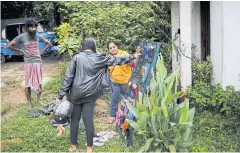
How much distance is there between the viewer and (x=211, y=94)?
21.7 feet

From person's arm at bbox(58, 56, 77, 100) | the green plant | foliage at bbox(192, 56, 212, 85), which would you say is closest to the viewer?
the green plant

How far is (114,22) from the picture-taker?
328 inches

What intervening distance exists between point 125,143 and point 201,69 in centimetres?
285

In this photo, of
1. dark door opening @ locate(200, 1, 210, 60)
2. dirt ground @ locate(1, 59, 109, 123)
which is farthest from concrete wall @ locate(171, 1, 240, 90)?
dirt ground @ locate(1, 59, 109, 123)

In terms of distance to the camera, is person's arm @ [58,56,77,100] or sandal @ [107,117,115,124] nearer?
person's arm @ [58,56,77,100]

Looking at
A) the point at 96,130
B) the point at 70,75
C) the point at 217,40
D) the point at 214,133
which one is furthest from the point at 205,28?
the point at 70,75

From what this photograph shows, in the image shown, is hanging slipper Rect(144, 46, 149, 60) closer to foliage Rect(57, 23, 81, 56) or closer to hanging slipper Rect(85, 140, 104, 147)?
hanging slipper Rect(85, 140, 104, 147)

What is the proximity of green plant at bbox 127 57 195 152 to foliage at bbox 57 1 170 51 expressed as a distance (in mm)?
3883

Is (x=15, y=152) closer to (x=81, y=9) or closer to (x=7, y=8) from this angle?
(x=81, y=9)

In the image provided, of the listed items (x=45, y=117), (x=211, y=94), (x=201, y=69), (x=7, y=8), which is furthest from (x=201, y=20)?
(x=7, y=8)

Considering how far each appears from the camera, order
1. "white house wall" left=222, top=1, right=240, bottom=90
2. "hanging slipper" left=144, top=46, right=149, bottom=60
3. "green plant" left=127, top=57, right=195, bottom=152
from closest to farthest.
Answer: "green plant" left=127, top=57, right=195, bottom=152, "hanging slipper" left=144, top=46, right=149, bottom=60, "white house wall" left=222, top=1, right=240, bottom=90

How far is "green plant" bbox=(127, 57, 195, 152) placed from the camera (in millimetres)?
4168

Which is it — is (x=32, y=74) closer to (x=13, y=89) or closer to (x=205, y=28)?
(x=13, y=89)

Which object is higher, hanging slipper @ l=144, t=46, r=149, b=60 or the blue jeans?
hanging slipper @ l=144, t=46, r=149, b=60
